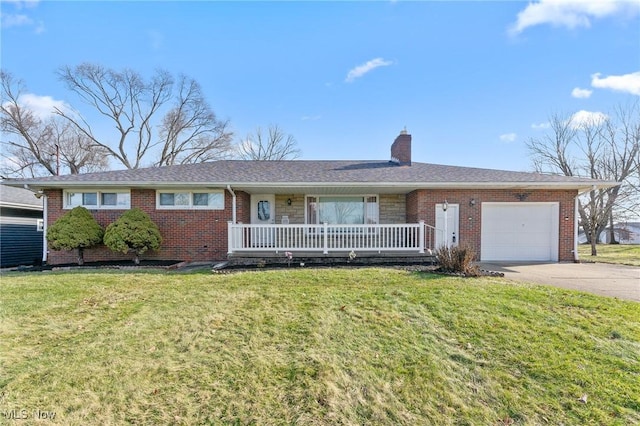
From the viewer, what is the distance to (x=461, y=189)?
10117mm

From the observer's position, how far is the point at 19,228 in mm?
12297

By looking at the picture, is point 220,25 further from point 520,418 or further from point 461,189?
point 520,418

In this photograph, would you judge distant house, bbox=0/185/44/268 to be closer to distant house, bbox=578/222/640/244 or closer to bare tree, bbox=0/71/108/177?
bare tree, bbox=0/71/108/177

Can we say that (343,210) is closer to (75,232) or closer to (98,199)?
(98,199)

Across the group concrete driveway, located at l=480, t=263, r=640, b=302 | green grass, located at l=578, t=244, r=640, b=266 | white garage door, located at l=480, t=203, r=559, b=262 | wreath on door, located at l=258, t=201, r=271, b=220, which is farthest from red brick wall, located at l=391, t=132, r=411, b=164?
green grass, located at l=578, t=244, r=640, b=266

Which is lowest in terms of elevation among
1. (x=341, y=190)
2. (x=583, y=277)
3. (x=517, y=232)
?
(x=583, y=277)

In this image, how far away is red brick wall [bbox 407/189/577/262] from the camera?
10.2 meters

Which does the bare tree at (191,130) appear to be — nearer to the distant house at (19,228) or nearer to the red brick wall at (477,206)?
the distant house at (19,228)

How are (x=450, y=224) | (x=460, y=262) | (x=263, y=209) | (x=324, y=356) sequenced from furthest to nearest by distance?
(x=263, y=209)
(x=450, y=224)
(x=460, y=262)
(x=324, y=356)

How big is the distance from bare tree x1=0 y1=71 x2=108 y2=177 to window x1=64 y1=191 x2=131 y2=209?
52.4 ft

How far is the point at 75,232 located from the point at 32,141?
73.2 ft

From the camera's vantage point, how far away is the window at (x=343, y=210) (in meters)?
11.8

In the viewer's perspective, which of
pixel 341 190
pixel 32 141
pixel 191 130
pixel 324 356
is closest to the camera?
pixel 324 356

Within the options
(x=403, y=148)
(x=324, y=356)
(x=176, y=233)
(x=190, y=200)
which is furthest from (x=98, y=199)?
(x=403, y=148)
